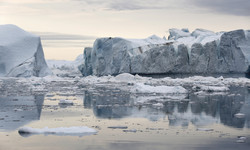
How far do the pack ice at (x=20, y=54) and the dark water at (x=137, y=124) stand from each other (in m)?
18.1

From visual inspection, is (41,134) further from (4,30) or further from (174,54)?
(4,30)

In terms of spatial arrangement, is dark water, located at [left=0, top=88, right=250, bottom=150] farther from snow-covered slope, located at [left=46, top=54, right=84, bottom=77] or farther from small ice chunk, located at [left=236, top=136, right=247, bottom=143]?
snow-covered slope, located at [left=46, top=54, right=84, bottom=77]

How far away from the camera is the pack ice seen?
2635 cm

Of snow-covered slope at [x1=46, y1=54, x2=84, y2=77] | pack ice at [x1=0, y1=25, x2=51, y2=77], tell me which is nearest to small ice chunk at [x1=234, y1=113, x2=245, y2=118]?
pack ice at [x1=0, y1=25, x2=51, y2=77]

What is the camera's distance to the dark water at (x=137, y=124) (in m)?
4.67

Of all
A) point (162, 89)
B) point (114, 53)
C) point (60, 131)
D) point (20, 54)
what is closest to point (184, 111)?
point (60, 131)

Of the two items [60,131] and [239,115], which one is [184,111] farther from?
[60,131]

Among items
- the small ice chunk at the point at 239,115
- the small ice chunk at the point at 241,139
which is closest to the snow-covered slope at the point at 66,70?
the small ice chunk at the point at 239,115

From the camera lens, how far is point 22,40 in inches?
1097

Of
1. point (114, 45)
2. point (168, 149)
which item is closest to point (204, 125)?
point (168, 149)

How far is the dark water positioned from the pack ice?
18.1m

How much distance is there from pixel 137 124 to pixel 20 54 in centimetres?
2270

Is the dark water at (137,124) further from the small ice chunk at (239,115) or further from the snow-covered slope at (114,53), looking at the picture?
the snow-covered slope at (114,53)

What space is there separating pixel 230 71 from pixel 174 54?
409 cm
